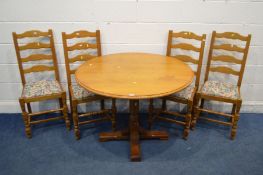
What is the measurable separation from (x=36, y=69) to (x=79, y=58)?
49 cm

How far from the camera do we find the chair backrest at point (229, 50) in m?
2.86

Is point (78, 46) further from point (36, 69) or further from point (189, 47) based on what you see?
point (189, 47)

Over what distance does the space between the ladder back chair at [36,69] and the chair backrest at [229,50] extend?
1.67 meters

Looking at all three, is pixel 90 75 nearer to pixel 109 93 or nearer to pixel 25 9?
pixel 109 93

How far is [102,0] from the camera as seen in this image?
9.33 feet

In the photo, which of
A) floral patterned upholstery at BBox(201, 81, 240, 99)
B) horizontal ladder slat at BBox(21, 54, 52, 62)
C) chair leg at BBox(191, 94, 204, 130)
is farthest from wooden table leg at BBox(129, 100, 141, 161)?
horizontal ladder slat at BBox(21, 54, 52, 62)

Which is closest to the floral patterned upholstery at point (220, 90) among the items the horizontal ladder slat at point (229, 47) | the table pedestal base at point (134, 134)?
the horizontal ladder slat at point (229, 47)

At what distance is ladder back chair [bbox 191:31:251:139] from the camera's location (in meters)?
2.80

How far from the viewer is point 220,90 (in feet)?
9.36

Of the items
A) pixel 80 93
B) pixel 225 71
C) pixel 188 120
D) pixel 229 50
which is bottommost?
pixel 188 120

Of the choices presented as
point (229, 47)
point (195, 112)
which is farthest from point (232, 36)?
point (195, 112)

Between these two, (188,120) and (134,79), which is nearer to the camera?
(134,79)

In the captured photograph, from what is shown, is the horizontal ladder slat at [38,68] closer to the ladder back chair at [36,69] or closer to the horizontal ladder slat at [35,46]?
the ladder back chair at [36,69]

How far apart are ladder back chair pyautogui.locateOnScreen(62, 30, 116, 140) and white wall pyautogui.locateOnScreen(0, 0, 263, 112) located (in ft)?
0.36
